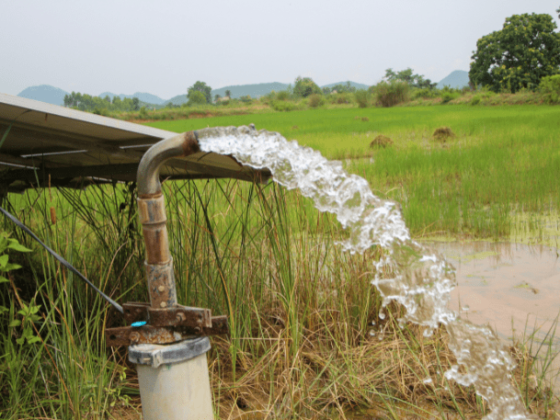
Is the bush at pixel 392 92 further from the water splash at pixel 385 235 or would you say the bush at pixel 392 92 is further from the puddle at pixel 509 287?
the water splash at pixel 385 235

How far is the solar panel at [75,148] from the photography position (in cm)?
128

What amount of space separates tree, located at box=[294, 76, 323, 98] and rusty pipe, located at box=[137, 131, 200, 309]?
78.3m

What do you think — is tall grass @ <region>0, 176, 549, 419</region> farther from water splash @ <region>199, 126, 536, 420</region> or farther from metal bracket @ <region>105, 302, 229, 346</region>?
metal bracket @ <region>105, 302, 229, 346</region>

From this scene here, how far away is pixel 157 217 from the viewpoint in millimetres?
1200

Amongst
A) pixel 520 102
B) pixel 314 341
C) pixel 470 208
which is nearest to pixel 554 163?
pixel 470 208

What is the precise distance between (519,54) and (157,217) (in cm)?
4143

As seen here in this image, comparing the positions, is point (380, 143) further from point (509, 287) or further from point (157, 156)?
point (157, 156)

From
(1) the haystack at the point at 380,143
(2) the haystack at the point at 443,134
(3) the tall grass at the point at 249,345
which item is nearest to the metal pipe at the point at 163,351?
(3) the tall grass at the point at 249,345

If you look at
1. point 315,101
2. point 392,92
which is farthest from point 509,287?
A: point 315,101

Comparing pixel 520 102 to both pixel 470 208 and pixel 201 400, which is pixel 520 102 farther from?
pixel 201 400

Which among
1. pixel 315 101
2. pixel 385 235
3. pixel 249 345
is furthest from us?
pixel 315 101

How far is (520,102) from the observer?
2302cm

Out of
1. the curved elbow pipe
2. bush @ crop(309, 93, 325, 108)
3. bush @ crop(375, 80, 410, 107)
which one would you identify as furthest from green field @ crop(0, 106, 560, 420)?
bush @ crop(309, 93, 325, 108)

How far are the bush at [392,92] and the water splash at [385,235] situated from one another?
115ft
